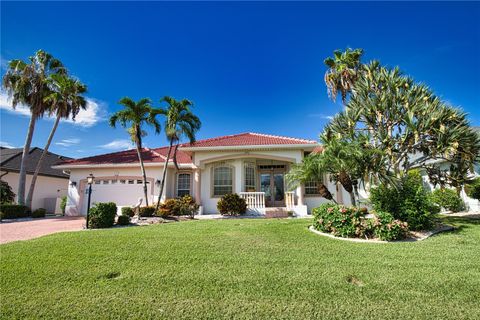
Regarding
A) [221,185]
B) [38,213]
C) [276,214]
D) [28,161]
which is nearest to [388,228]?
[276,214]

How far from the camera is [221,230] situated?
9.39 metres

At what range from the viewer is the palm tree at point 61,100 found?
19062mm

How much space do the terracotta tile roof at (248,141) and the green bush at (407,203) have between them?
6.63m

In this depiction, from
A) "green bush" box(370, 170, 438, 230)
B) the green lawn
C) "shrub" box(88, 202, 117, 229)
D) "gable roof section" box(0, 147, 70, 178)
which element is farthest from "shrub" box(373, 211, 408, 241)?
"gable roof section" box(0, 147, 70, 178)

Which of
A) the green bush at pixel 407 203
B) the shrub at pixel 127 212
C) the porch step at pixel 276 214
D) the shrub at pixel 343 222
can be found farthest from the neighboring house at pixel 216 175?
the shrub at pixel 343 222

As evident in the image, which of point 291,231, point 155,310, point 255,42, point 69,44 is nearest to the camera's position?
point 155,310

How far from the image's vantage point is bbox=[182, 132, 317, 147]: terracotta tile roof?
16.3 m

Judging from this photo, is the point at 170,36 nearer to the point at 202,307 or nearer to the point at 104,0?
the point at 104,0

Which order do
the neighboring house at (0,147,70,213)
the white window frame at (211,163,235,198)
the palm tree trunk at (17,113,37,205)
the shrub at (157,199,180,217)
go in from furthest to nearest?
the neighboring house at (0,147,70,213), the palm tree trunk at (17,113,37,205), the white window frame at (211,163,235,198), the shrub at (157,199,180,217)

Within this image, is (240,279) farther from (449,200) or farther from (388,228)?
(449,200)

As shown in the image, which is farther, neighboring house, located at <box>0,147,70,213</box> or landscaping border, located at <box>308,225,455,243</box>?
neighboring house, located at <box>0,147,70,213</box>

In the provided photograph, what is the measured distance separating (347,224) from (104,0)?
13.4 m

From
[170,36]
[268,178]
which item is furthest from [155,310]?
[268,178]

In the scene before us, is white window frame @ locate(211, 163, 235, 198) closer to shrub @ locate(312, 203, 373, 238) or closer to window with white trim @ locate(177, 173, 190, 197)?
window with white trim @ locate(177, 173, 190, 197)
